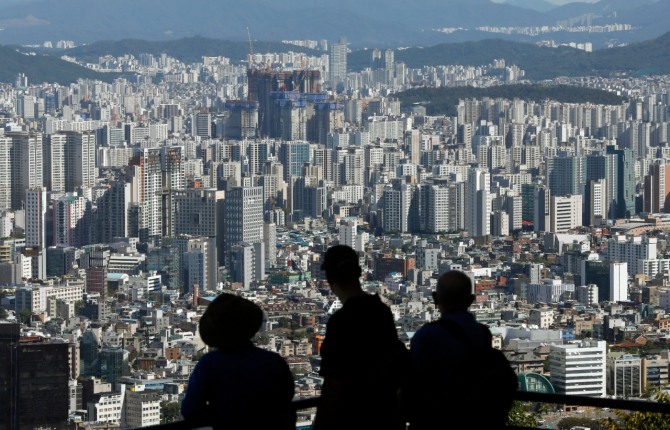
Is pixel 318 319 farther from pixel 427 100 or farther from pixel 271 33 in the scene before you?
pixel 271 33

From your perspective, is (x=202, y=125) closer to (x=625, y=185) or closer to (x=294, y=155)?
(x=294, y=155)

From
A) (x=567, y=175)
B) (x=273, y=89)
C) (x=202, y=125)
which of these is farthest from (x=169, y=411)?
(x=273, y=89)

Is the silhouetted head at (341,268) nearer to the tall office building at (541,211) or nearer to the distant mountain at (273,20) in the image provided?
the tall office building at (541,211)

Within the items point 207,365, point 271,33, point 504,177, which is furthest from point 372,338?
point 271,33

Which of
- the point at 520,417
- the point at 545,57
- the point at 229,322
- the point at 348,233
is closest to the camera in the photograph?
the point at 229,322

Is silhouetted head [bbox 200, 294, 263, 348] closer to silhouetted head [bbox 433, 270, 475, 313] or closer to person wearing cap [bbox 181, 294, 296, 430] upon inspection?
person wearing cap [bbox 181, 294, 296, 430]

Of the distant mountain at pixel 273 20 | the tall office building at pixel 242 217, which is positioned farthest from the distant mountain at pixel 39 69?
the tall office building at pixel 242 217
